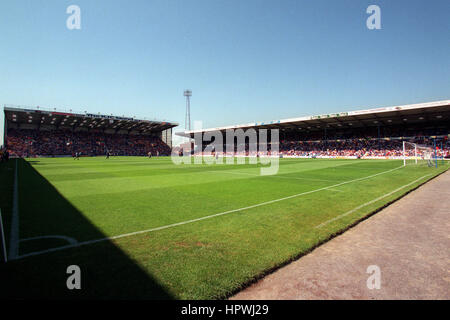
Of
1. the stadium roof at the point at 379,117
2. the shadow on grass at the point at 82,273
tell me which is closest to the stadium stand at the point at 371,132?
the stadium roof at the point at 379,117

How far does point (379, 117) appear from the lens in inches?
1630

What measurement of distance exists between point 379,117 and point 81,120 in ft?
212

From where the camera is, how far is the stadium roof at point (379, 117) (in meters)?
34.0

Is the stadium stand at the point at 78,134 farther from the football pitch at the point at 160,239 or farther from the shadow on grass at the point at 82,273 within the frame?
the shadow on grass at the point at 82,273

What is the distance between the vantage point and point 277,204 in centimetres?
725

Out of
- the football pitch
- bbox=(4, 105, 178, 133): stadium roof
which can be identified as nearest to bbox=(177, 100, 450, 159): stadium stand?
bbox=(4, 105, 178, 133): stadium roof

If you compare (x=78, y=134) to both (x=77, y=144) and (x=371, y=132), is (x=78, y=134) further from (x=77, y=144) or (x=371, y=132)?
(x=371, y=132)

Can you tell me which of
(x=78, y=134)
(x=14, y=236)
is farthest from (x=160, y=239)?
(x=78, y=134)

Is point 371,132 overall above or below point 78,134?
below

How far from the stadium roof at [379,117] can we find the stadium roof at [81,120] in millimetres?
26590

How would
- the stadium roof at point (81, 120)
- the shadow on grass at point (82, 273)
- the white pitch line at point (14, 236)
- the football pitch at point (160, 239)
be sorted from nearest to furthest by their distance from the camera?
the shadow on grass at point (82, 273)
the football pitch at point (160, 239)
the white pitch line at point (14, 236)
the stadium roof at point (81, 120)

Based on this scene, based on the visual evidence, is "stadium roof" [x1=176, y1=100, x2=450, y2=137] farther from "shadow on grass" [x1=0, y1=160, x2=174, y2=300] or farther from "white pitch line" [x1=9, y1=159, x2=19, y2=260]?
"white pitch line" [x1=9, y1=159, x2=19, y2=260]
